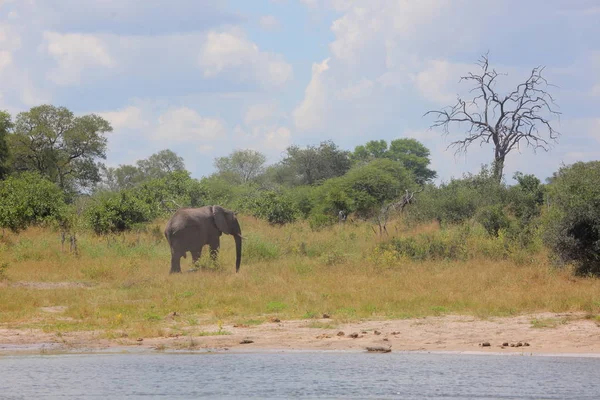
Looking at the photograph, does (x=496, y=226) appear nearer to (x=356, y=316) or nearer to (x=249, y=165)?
(x=356, y=316)

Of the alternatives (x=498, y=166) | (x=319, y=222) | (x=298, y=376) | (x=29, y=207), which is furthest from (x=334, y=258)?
(x=498, y=166)

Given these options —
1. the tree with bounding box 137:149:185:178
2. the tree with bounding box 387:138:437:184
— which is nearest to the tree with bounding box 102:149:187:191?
the tree with bounding box 137:149:185:178

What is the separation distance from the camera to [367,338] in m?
12.5

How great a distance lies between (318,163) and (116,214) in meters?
34.6

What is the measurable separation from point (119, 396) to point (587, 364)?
594 centimetres

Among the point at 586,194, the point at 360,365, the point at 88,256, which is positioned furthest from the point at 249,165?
the point at 360,365

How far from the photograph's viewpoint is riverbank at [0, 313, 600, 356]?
39.5ft

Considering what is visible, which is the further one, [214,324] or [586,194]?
[586,194]

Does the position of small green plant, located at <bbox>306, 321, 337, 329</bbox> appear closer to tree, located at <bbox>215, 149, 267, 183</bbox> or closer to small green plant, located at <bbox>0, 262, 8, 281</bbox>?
small green plant, located at <bbox>0, 262, 8, 281</bbox>

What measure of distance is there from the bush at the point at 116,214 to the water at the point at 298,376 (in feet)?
51.1

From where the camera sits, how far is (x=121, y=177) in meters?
77.2

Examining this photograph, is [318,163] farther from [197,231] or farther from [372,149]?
[197,231]

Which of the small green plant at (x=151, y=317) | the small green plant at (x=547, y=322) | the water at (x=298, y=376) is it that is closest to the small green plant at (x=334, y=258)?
the small green plant at (x=151, y=317)

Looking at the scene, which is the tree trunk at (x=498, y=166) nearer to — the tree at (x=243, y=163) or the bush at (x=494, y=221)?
the bush at (x=494, y=221)
